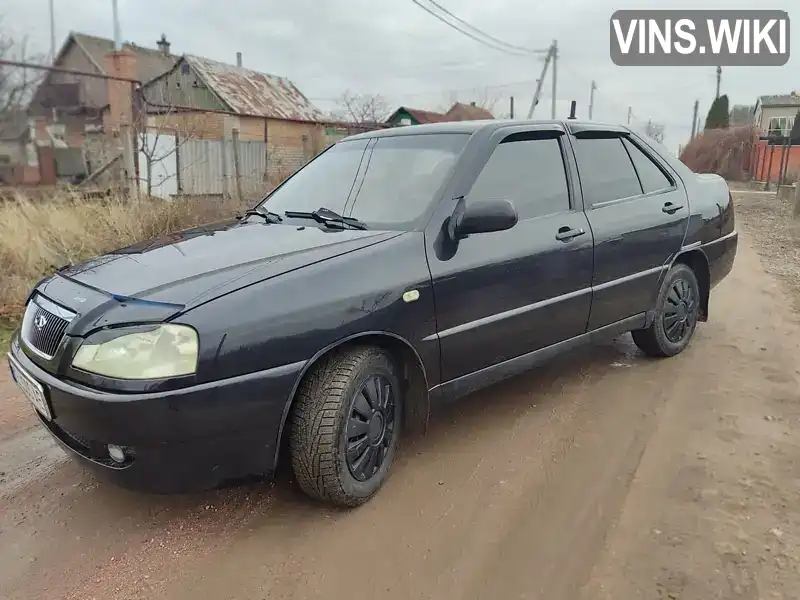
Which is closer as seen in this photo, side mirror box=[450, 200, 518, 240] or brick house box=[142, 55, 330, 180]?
side mirror box=[450, 200, 518, 240]

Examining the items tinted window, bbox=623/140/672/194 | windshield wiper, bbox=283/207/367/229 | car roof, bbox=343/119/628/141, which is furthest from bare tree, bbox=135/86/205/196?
tinted window, bbox=623/140/672/194

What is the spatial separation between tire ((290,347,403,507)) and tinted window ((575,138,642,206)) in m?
1.90

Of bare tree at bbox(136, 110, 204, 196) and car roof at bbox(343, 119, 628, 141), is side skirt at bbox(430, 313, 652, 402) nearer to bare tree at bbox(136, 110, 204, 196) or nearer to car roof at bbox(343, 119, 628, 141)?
car roof at bbox(343, 119, 628, 141)

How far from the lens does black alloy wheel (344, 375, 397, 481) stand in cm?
279

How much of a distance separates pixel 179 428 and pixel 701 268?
4.10 meters

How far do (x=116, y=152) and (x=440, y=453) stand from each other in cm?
849

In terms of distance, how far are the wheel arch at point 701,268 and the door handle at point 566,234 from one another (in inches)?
52.6

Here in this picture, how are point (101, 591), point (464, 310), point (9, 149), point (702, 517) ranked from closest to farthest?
point (101, 591)
point (702, 517)
point (464, 310)
point (9, 149)

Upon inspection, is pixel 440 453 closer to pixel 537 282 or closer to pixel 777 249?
pixel 537 282

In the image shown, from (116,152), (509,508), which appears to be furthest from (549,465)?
(116,152)

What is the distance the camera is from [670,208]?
450 cm

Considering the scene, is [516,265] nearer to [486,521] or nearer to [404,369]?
[404,369]

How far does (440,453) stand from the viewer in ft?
11.1

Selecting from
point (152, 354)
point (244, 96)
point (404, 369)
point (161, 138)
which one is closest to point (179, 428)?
point (152, 354)
